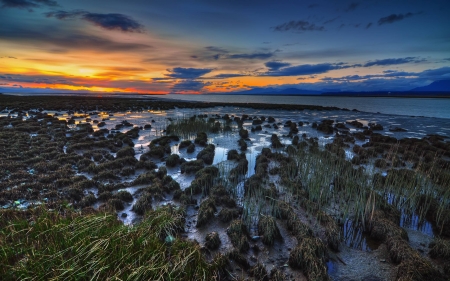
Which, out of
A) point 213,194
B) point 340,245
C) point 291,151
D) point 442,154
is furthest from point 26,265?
point 442,154

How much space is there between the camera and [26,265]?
13.9ft

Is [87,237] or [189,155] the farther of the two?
[189,155]

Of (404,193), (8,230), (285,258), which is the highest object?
(8,230)

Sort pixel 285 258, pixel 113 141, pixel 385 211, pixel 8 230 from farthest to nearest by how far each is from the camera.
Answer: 1. pixel 113 141
2. pixel 385 211
3. pixel 285 258
4. pixel 8 230

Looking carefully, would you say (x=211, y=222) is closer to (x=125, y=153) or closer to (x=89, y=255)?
(x=89, y=255)

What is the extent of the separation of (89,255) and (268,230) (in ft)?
15.8

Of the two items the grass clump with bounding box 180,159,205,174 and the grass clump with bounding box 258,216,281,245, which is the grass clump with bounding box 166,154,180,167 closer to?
the grass clump with bounding box 180,159,205,174

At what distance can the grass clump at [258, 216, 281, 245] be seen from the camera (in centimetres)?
722

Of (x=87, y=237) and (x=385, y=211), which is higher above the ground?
(x=87, y=237)

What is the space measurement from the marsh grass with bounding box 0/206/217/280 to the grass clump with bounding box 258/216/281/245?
7.49 feet

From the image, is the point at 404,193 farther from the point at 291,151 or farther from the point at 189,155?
the point at 189,155

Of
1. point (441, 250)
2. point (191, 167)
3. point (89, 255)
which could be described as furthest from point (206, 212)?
point (441, 250)

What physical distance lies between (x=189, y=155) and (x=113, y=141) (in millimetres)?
7118

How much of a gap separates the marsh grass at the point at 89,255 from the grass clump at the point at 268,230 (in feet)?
7.49
